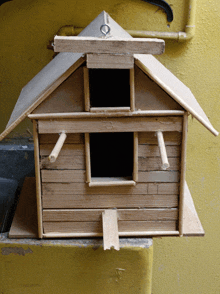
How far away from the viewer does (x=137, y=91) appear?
3.29 feet

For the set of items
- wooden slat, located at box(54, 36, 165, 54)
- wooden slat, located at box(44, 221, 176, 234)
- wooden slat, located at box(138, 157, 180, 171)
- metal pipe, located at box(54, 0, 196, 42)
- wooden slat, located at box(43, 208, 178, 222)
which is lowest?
wooden slat, located at box(44, 221, 176, 234)

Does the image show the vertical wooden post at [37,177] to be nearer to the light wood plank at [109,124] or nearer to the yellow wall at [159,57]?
the light wood plank at [109,124]

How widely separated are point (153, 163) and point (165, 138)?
0.10m

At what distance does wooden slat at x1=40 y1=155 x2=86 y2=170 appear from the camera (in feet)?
3.50

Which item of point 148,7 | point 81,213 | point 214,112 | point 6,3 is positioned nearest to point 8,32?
point 6,3

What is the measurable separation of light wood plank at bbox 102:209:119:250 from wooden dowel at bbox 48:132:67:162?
31 centimetres

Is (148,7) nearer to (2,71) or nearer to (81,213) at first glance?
(2,71)

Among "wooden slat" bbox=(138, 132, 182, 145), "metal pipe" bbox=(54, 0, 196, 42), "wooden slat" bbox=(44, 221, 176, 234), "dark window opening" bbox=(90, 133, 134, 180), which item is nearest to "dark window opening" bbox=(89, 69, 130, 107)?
"dark window opening" bbox=(90, 133, 134, 180)

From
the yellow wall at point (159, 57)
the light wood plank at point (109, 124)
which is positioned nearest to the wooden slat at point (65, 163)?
the light wood plank at point (109, 124)

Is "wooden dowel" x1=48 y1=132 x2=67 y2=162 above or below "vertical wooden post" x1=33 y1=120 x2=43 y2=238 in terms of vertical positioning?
above

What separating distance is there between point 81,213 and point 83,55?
55 cm

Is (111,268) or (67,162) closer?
(67,162)

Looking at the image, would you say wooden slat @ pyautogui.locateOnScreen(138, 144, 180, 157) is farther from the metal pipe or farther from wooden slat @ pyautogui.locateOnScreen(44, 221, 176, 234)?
the metal pipe

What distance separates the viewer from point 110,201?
113 centimetres
